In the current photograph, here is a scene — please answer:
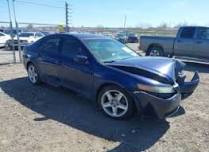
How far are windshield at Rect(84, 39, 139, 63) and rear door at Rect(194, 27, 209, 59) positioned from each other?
19.8 ft

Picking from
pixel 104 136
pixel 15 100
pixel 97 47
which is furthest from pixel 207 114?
pixel 15 100

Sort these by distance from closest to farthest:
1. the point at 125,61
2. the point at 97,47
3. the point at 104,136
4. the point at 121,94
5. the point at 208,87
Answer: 1. the point at 104,136
2. the point at 121,94
3. the point at 125,61
4. the point at 97,47
5. the point at 208,87

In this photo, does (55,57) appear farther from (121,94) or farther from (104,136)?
(104,136)

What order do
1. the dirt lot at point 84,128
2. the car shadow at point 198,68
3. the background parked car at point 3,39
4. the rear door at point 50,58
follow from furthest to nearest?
the background parked car at point 3,39 < the car shadow at point 198,68 < the rear door at point 50,58 < the dirt lot at point 84,128

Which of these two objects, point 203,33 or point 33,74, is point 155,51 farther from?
point 33,74

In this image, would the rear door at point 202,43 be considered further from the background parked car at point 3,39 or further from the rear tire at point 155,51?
the background parked car at point 3,39

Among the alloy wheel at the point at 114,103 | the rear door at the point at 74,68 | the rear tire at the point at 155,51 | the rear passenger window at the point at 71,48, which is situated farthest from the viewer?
the rear tire at the point at 155,51

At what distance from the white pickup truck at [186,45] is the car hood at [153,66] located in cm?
632

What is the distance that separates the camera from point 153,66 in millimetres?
4477

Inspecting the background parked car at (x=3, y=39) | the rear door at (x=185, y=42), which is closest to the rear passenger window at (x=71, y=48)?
the rear door at (x=185, y=42)

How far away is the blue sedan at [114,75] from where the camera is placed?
4.06 m

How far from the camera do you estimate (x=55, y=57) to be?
580 cm

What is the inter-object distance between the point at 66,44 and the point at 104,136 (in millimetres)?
2563

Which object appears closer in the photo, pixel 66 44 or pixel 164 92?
pixel 164 92
